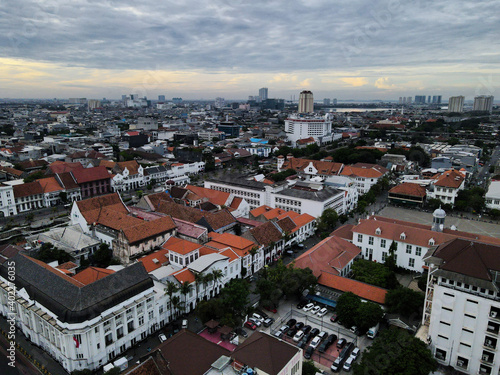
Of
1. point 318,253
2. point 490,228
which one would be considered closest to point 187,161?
point 318,253

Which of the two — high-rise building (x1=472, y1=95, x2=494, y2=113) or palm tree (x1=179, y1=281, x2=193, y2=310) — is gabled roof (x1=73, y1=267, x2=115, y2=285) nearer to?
palm tree (x1=179, y1=281, x2=193, y2=310)

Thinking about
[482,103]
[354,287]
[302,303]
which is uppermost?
[482,103]

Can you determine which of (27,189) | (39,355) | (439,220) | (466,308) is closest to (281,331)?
(466,308)

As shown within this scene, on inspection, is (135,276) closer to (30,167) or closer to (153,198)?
(153,198)

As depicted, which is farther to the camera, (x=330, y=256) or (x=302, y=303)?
(x=330, y=256)

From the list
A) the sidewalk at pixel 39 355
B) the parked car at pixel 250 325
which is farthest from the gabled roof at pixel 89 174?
the parked car at pixel 250 325

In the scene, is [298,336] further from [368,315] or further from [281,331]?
[368,315]

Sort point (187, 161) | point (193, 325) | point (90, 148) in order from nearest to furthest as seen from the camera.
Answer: point (193, 325)
point (187, 161)
point (90, 148)
